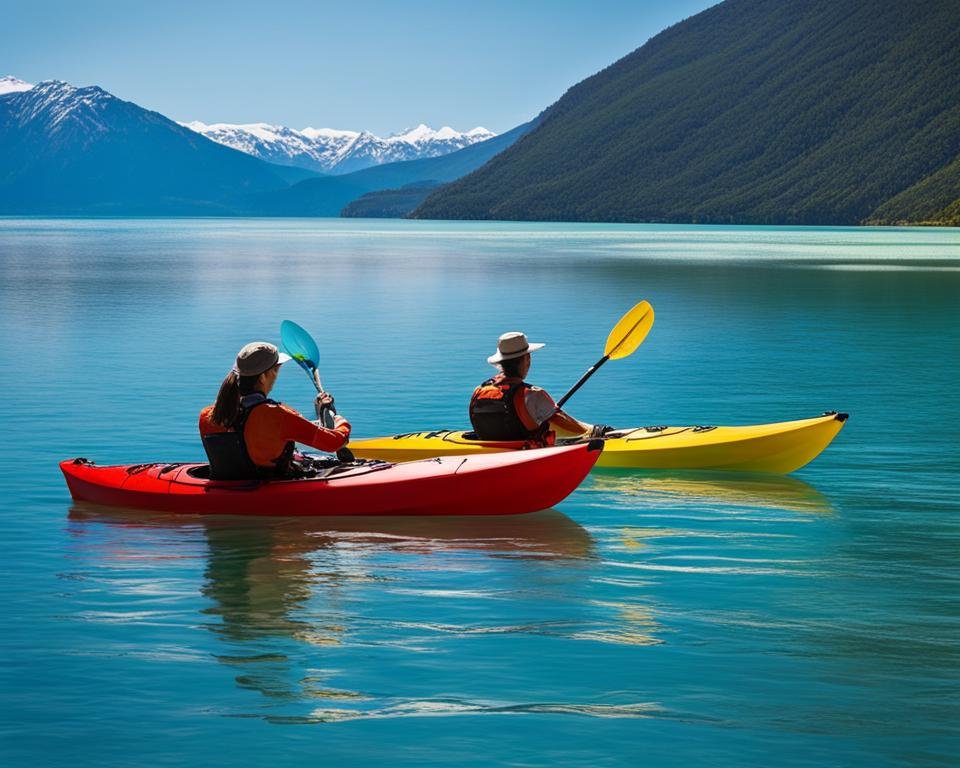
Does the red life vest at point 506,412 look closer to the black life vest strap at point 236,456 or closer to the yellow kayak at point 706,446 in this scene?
the yellow kayak at point 706,446

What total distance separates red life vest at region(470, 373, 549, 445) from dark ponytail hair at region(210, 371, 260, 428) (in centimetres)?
223

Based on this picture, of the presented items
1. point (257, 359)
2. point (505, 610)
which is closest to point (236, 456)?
point (257, 359)

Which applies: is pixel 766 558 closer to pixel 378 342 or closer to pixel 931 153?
pixel 378 342

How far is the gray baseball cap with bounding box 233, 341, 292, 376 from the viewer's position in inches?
371

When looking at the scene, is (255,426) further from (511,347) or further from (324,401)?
(511,347)

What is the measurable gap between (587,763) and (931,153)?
641 feet

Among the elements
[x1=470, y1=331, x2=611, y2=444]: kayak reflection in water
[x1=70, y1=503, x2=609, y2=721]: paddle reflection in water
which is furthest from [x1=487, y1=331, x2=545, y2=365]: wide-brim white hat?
[x1=70, y1=503, x2=609, y2=721]: paddle reflection in water

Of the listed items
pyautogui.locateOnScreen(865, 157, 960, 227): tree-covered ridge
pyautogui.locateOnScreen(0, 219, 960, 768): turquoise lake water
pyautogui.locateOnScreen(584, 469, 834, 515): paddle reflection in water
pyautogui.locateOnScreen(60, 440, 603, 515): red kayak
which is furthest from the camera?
pyautogui.locateOnScreen(865, 157, 960, 227): tree-covered ridge

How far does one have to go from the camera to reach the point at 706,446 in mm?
12594

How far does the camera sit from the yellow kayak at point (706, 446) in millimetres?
12412

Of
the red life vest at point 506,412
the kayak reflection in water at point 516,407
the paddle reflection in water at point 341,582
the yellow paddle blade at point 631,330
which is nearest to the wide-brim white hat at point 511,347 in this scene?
the kayak reflection in water at point 516,407

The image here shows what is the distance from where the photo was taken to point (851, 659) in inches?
280

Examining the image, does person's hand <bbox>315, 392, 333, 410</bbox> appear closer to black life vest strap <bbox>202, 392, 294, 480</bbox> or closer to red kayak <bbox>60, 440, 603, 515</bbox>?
red kayak <bbox>60, 440, 603, 515</bbox>

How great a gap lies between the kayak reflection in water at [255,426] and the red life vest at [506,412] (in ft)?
5.28
